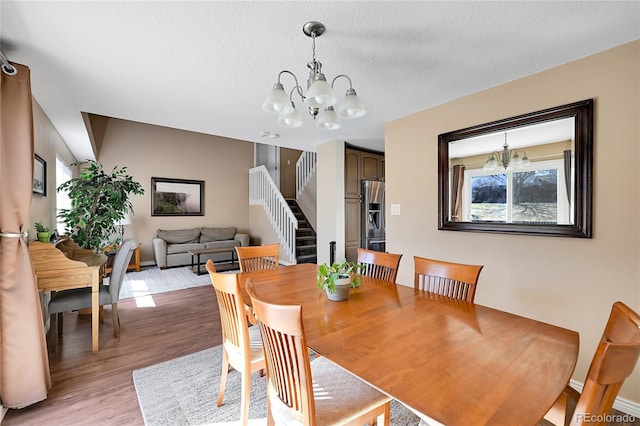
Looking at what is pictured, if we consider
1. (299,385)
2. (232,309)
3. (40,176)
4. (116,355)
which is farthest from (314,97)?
(40,176)

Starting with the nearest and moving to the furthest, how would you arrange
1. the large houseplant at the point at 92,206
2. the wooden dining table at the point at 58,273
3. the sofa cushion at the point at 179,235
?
the wooden dining table at the point at 58,273, the large houseplant at the point at 92,206, the sofa cushion at the point at 179,235

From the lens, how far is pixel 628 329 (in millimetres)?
922

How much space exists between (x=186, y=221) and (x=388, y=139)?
18.3 ft

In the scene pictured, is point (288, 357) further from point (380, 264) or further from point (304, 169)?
point (304, 169)

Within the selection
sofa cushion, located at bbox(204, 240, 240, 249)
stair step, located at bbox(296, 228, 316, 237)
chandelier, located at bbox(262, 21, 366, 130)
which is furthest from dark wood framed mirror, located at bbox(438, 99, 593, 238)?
sofa cushion, located at bbox(204, 240, 240, 249)

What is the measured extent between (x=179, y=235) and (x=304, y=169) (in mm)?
3352

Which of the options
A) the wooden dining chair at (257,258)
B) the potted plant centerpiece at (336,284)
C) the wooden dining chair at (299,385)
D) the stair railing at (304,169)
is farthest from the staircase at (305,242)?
the wooden dining chair at (299,385)

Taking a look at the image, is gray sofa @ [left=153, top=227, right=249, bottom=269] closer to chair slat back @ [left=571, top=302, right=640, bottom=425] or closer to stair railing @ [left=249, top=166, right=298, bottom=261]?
stair railing @ [left=249, top=166, right=298, bottom=261]

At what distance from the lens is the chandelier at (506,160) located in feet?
7.52

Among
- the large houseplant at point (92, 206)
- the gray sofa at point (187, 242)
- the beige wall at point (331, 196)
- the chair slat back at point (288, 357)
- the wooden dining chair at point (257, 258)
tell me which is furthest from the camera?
the gray sofa at point (187, 242)

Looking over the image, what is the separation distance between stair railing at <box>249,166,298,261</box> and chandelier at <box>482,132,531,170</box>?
3820mm

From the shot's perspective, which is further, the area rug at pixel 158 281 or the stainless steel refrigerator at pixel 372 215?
the stainless steel refrigerator at pixel 372 215

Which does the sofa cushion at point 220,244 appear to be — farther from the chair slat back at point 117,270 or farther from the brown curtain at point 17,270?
the brown curtain at point 17,270

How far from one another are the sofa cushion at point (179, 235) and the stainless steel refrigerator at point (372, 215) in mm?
4109
